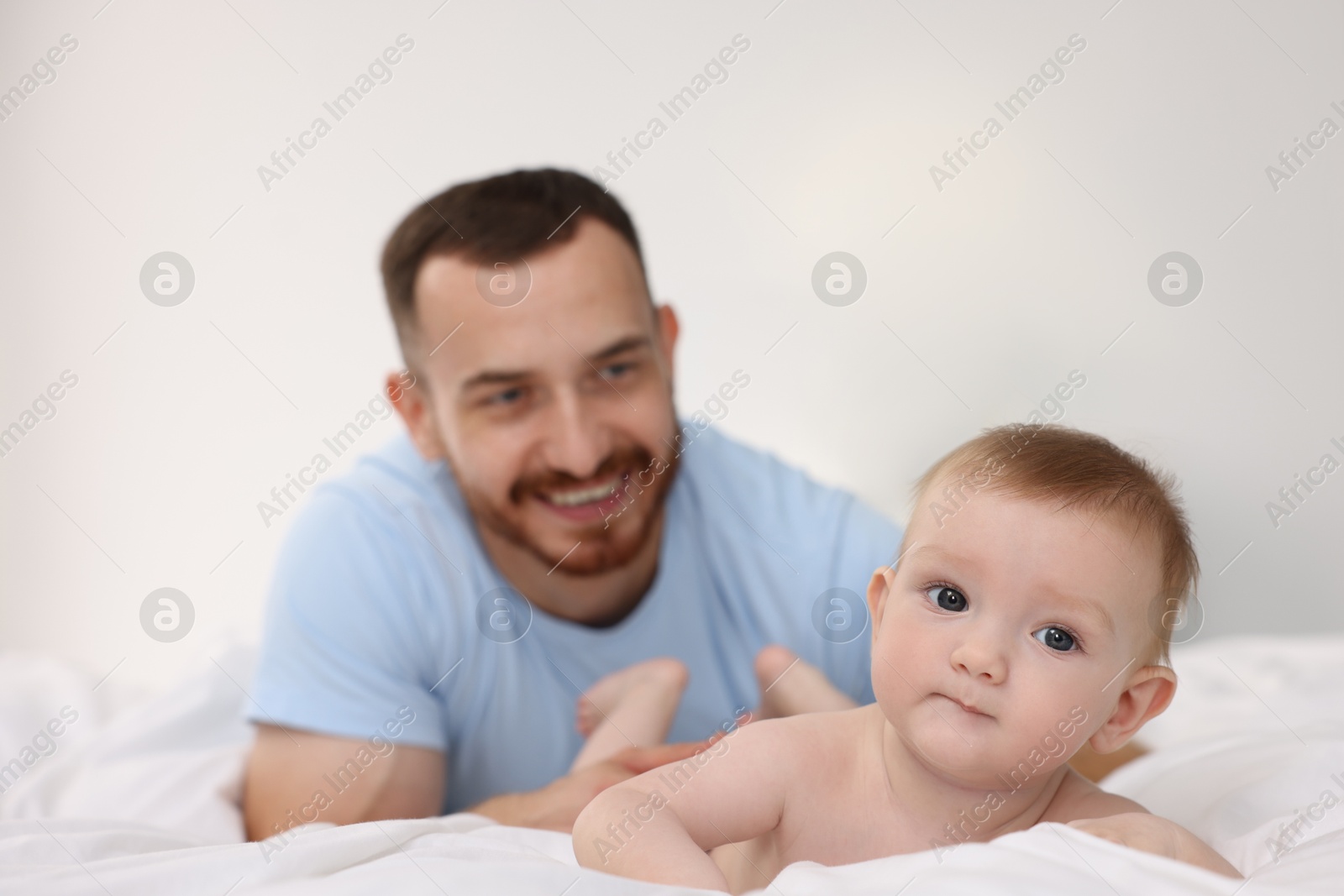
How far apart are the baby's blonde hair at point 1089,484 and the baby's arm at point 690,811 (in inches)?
7.6

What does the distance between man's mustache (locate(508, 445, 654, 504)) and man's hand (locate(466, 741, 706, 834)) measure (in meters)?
0.39

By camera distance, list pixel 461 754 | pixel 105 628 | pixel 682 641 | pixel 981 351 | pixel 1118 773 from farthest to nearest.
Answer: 1. pixel 105 628
2. pixel 981 351
3. pixel 682 641
4. pixel 461 754
5. pixel 1118 773

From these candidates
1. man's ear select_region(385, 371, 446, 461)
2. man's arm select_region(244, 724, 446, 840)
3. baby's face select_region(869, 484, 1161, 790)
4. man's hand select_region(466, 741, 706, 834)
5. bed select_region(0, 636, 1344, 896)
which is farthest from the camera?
man's ear select_region(385, 371, 446, 461)

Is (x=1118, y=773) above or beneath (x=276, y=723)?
above

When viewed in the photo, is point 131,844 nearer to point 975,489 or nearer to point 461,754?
point 461,754

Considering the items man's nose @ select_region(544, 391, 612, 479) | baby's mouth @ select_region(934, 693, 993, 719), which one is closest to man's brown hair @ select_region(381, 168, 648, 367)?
man's nose @ select_region(544, 391, 612, 479)

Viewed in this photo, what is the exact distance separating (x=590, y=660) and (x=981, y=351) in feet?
3.40

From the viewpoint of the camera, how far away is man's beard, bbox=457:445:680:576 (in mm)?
1411

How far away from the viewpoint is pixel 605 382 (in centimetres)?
139

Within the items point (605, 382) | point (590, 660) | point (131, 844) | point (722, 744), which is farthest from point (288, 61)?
point (722, 744)

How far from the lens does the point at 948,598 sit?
0.75 metres

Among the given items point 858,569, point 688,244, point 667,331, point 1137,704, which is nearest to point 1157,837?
point 1137,704

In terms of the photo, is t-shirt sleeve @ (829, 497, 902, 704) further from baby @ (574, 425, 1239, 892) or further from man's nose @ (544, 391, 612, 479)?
baby @ (574, 425, 1239, 892)

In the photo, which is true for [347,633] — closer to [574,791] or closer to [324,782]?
[324,782]
